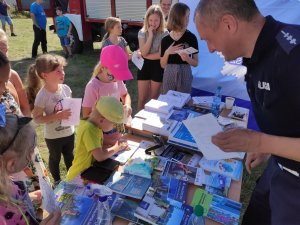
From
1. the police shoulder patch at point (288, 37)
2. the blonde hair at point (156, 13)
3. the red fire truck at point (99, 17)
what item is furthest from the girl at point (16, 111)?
the red fire truck at point (99, 17)

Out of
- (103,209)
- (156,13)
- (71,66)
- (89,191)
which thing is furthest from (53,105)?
(71,66)

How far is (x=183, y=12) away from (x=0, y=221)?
2.70m

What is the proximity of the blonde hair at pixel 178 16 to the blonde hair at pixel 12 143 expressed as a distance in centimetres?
235

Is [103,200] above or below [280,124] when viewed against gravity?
below

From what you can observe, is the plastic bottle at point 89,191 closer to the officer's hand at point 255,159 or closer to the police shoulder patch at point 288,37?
the officer's hand at point 255,159

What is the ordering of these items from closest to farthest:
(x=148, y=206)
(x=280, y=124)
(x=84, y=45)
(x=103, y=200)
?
1. (x=280, y=124)
2. (x=103, y=200)
3. (x=148, y=206)
4. (x=84, y=45)

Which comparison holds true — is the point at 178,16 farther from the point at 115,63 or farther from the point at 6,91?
the point at 6,91

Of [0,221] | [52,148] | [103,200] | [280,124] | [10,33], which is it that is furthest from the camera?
[10,33]

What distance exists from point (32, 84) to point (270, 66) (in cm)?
204

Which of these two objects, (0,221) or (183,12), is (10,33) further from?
(0,221)

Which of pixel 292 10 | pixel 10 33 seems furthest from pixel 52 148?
pixel 10 33

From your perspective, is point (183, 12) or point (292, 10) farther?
point (292, 10)

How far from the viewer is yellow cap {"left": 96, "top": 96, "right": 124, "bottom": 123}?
1.81 meters

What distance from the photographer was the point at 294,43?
3.70 ft
